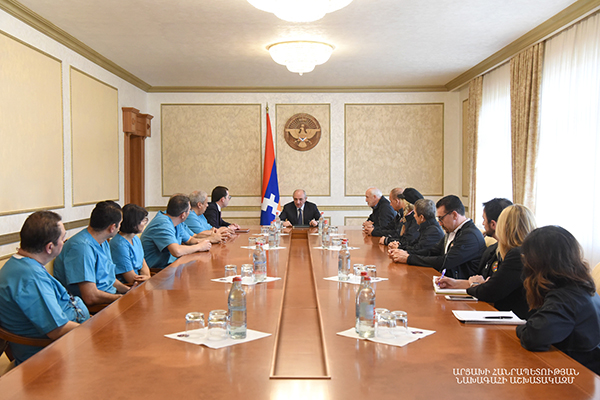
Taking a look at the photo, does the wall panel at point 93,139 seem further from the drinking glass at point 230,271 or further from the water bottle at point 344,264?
the water bottle at point 344,264

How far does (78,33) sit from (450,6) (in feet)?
13.5

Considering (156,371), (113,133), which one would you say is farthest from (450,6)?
(113,133)

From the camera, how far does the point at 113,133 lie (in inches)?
296

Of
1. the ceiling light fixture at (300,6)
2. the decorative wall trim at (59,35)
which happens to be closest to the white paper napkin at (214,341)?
the ceiling light fixture at (300,6)

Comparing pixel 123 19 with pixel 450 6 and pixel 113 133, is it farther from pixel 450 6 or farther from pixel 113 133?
pixel 450 6

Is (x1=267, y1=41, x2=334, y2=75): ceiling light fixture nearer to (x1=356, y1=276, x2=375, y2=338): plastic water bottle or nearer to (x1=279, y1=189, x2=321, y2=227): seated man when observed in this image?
(x1=279, y1=189, x2=321, y2=227): seated man

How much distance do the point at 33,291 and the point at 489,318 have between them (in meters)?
2.16

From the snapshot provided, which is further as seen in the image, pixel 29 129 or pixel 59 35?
pixel 59 35

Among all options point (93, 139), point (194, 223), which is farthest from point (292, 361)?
point (93, 139)

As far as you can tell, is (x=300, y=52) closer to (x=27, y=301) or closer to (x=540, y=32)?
(x=540, y=32)

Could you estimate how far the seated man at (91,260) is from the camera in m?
3.22

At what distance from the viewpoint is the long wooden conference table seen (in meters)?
1.57

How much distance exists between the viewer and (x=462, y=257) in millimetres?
3695

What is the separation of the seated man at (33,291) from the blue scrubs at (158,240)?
1956 millimetres
